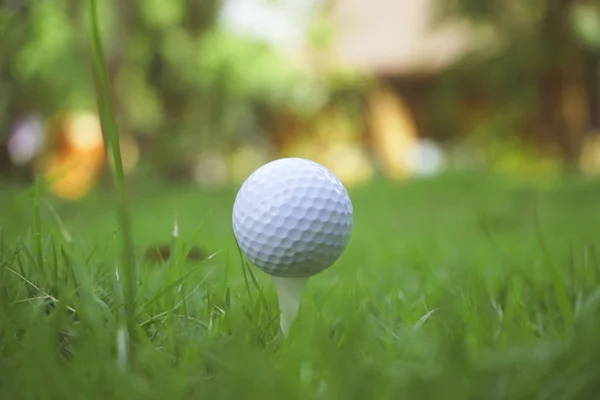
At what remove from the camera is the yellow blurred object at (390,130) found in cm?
1136

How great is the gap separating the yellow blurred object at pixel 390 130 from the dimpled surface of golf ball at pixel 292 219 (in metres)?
10.3

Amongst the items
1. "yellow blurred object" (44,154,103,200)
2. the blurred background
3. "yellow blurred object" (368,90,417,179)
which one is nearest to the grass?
"yellow blurred object" (44,154,103,200)

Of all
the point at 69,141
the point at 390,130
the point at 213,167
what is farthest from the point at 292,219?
the point at 213,167

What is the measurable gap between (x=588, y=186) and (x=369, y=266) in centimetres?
416

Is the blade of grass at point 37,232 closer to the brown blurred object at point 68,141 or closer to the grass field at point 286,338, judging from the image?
the grass field at point 286,338

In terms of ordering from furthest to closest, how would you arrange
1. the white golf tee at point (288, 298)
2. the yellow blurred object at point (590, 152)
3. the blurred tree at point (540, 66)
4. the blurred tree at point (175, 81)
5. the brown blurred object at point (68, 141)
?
1. the brown blurred object at point (68, 141)
2. the blurred tree at point (175, 81)
3. the yellow blurred object at point (590, 152)
4. the blurred tree at point (540, 66)
5. the white golf tee at point (288, 298)

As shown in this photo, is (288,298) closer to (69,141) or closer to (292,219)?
(292,219)

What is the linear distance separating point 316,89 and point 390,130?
2.14 meters

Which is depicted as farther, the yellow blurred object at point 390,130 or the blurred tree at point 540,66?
the yellow blurred object at point 390,130

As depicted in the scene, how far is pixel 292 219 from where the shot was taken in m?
1.03

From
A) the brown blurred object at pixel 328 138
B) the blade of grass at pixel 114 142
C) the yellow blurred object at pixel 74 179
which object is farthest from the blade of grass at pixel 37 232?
the brown blurred object at pixel 328 138

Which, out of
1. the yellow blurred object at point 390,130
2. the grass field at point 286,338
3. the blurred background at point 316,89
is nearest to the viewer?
the grass field at point 286,338

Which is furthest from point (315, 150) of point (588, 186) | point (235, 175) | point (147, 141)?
point (588, 186)

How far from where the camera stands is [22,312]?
0.86m
